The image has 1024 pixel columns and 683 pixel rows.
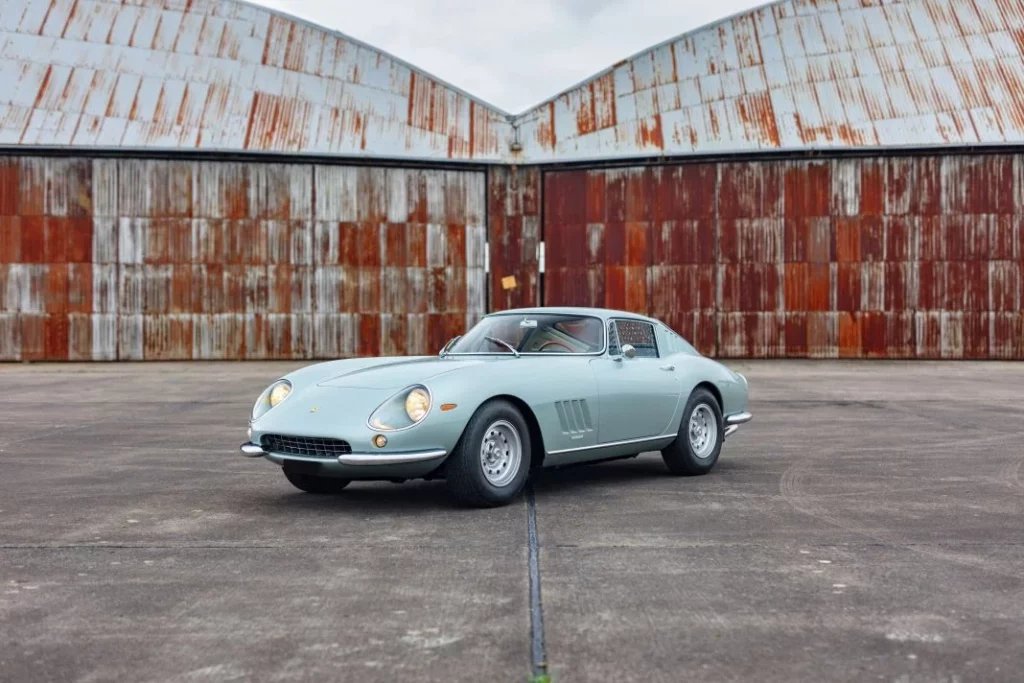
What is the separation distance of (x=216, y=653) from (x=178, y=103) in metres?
28.4

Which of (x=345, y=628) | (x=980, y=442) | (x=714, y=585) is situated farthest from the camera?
(x=980, y=442)

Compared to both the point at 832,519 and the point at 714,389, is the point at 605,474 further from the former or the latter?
the point at 832,519

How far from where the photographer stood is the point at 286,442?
657 centimetres

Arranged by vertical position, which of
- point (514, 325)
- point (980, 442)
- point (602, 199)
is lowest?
point (980, 442)

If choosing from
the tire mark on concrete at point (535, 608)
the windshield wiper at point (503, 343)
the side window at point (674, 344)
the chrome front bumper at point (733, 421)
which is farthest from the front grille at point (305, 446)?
the chrome front bumper at point (733, 421)

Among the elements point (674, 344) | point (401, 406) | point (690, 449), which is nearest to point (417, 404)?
point (401, 406)

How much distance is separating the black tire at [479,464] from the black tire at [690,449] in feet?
5.91

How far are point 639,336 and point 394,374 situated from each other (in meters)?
2.27

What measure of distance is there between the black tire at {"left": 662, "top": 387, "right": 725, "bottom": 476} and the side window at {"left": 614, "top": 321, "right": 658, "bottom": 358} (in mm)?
501

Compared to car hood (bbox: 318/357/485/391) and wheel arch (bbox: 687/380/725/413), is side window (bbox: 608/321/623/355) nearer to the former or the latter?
wheel arch (bbox: 687/380/725/413)

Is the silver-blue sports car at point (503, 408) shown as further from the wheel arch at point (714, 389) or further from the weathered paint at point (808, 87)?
the weathered paint at point (808, 87)

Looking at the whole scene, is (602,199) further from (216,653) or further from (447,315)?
(216,653)

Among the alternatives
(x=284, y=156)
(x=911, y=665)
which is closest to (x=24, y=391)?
(x=284, y=156)

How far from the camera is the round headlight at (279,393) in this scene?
706 centimetres
